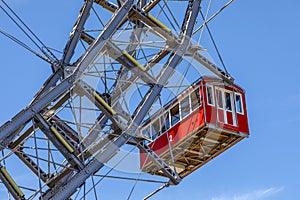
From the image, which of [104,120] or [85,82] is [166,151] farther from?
[85,82]

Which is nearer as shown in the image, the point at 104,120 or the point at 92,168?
the point at 92,168

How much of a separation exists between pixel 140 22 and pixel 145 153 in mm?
4179

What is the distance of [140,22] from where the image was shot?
20.9m

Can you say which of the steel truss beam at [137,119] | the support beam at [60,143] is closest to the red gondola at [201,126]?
the steel truss beam at [137,119]

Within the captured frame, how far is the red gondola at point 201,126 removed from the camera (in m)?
22.3

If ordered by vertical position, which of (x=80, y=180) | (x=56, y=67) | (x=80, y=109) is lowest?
(x=80, y=180)

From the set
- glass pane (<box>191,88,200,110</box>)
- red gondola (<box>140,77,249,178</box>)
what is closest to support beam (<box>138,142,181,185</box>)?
red gondola (<box>140,77,249,178</box>)

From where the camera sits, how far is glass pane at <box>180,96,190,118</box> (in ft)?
77.2

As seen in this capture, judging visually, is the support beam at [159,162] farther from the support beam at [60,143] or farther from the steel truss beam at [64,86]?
the steel truss beam at [64,86]

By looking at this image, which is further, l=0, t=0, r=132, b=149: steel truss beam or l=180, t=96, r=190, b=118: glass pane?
l=180, t=96, r=190, b=118: glass pane

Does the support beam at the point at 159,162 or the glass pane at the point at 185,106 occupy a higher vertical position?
the glass pane at the point at 185,106

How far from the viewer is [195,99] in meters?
23.4

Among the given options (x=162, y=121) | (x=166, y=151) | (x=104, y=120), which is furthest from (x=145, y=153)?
(x=162, y=121)

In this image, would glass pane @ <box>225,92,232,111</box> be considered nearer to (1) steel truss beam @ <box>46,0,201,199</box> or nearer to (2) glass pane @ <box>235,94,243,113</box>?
(2) glass pane @ <box>235,94,243,113</box>
